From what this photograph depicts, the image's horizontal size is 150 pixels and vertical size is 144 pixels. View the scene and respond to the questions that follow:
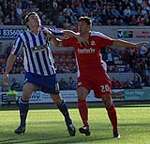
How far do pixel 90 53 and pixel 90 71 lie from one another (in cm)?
32

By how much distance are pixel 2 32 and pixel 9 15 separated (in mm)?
1245

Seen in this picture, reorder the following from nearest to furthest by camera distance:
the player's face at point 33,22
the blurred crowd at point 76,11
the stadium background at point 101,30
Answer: the player's face at point 33,22, the stadium background at point 101,30, the blurred crowd at point 76,11

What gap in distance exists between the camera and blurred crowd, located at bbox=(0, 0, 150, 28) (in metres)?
34.5

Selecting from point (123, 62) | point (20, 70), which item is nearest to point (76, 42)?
point (20, 70)

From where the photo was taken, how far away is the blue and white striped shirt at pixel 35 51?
36.1ft

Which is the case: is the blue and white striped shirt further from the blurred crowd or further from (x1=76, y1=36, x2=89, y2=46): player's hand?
the blurred crowd

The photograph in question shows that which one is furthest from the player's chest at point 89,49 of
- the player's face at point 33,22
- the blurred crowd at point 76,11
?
the blurred crowd at point 76,11

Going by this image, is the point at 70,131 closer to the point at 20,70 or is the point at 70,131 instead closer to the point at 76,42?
the point at 76,42

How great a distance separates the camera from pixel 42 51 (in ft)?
36.3

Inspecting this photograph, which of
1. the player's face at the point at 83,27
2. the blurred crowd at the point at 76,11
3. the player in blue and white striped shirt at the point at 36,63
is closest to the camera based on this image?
the player's face at the point at 83,27

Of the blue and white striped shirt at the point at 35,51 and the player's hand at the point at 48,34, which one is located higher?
the player's hand at the point at 48,34

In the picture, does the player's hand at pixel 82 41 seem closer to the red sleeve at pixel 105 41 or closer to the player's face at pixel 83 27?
the player's face at pixel 83 27

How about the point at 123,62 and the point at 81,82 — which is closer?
the point at 81,82

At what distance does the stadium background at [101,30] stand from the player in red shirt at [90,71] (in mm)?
21327
